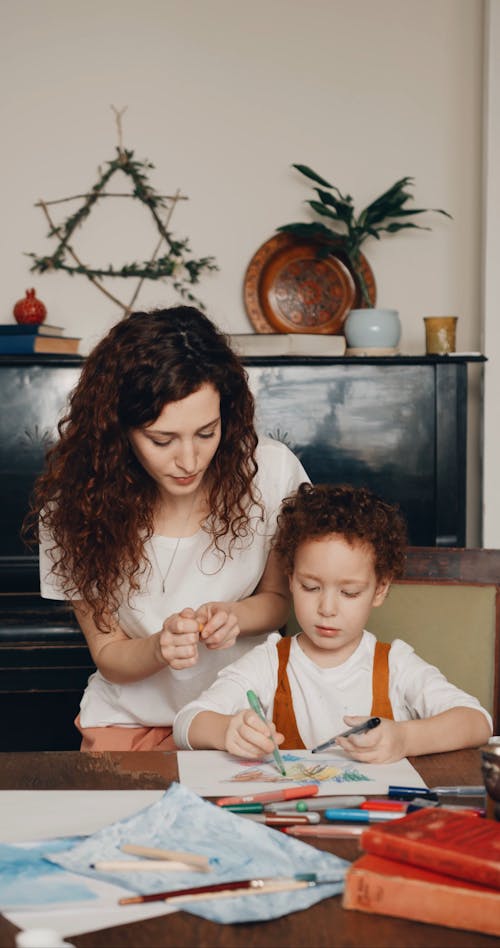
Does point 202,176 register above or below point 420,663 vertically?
above

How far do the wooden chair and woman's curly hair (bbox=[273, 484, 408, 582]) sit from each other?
14 cm

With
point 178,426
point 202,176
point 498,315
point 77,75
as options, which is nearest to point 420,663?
point 178,426

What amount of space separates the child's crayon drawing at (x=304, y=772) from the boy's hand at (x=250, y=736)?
20 mm

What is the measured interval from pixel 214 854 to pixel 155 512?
1050 mm

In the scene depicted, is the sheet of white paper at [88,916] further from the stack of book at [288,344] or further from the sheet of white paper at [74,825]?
the stack of book at [288,344]

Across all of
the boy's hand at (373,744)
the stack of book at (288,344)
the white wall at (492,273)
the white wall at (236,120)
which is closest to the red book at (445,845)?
the boy's hand at (373,744)

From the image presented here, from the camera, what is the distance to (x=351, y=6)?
373 centimetres

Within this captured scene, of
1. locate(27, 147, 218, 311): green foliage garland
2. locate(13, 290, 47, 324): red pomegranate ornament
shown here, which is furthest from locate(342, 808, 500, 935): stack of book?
locate(27, 147, 218, 311): green foliage garland

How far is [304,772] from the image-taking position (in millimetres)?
1469

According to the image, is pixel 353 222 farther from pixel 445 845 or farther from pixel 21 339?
pixel 445 845

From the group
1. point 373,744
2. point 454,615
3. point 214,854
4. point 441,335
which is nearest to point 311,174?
point 441,335

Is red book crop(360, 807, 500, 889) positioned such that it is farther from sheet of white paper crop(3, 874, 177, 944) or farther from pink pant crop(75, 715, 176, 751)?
pink pant crop(75, 715, 176, 751)

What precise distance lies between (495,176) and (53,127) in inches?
57.7

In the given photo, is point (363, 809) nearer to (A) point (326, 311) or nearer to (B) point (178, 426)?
(B) point (178, 426)
